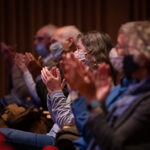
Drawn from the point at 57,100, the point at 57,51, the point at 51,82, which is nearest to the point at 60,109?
the point at 57,100

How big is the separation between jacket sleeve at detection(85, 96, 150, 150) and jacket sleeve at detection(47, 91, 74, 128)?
634 millimetres

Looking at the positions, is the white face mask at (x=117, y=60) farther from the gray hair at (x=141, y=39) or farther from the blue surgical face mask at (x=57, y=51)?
the blue surgical face mask at (x=57, y=51)

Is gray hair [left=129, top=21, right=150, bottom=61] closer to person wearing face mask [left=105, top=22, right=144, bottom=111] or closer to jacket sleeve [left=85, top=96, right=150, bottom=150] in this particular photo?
person wearing face mask [left=105, top=22, right=144, bottom=111]

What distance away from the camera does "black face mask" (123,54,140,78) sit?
1.33 meters

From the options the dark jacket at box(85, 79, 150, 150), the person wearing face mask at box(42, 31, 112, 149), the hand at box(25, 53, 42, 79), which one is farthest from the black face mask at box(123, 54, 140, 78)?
the hand at box(25, 53, 42, 79)

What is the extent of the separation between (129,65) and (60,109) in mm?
716

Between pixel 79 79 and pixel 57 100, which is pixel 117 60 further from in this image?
pixel 57 100

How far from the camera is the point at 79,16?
482cm

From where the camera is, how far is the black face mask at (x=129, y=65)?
1.33m

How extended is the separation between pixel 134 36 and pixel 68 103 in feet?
2.66

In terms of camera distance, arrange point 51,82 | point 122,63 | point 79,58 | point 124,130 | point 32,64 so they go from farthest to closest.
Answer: point 32,64, point 79,58, point 51,82, point 122,63, point 124,130

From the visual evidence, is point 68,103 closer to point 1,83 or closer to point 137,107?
point 137,107

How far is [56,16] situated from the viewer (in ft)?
16.2

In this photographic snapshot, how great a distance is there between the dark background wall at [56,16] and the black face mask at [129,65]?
326 cm
